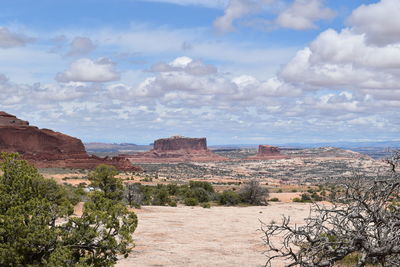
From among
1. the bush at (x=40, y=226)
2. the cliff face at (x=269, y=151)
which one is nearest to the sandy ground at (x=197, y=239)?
the bush at (x=40, y=226)

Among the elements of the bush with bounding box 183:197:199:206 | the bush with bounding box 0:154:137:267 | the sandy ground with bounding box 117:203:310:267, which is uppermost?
the bush with bounding box 0:154:137:267

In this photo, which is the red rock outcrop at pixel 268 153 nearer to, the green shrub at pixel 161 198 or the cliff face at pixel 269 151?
the cliff face at pixel 269 151

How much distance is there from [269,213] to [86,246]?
951 inches

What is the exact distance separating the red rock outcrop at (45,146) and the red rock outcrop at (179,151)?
77.7 metres

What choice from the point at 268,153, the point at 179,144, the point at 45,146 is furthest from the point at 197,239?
the point at 179,144

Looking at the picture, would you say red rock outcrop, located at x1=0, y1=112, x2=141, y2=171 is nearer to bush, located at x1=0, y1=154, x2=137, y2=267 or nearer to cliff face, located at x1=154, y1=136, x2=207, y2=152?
bush, located at x1=0, y1=154, x2=137, y2=267

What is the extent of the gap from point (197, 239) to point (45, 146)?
71492 millimetres

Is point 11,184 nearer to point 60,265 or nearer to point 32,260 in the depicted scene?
point 32,260

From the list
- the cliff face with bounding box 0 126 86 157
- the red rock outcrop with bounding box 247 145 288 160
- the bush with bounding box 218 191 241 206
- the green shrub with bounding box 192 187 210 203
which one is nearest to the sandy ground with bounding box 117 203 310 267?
the bush with bounding box 218 191 241 206

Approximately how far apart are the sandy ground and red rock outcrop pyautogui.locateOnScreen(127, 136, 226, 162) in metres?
135

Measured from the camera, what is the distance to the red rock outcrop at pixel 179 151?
16938cm

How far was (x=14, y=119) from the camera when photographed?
89188 mm

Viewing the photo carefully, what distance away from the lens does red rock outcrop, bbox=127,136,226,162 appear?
556 ft

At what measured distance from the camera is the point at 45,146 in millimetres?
85062
